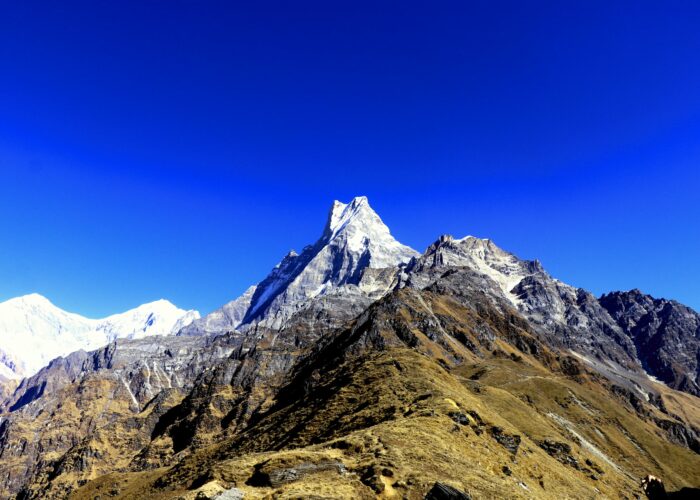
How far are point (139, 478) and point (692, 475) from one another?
116675 millimetres

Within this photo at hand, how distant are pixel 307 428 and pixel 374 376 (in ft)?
43.5

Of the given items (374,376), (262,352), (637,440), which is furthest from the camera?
(262,352)

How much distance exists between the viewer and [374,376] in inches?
2744

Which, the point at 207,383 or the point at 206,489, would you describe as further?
the point at 207,383

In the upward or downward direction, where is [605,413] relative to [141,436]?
upward

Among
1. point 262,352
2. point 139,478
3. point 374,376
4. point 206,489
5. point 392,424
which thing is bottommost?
point 139,478

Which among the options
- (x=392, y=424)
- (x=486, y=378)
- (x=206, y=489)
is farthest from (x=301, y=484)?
(x=486, y=378)

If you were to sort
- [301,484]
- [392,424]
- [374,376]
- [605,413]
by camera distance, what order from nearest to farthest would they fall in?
[301,484] < [392,424] < [374,376] < [605,413]

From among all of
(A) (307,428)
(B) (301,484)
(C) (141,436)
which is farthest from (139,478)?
(C) (141,436)

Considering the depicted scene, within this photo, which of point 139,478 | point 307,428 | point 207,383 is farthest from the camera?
point 207,383

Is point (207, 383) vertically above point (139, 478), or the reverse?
point (207, 383)

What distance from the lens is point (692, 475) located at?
349 ft

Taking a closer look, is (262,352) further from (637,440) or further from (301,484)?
(301,484)

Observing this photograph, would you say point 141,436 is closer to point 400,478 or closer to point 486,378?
point 486,378
